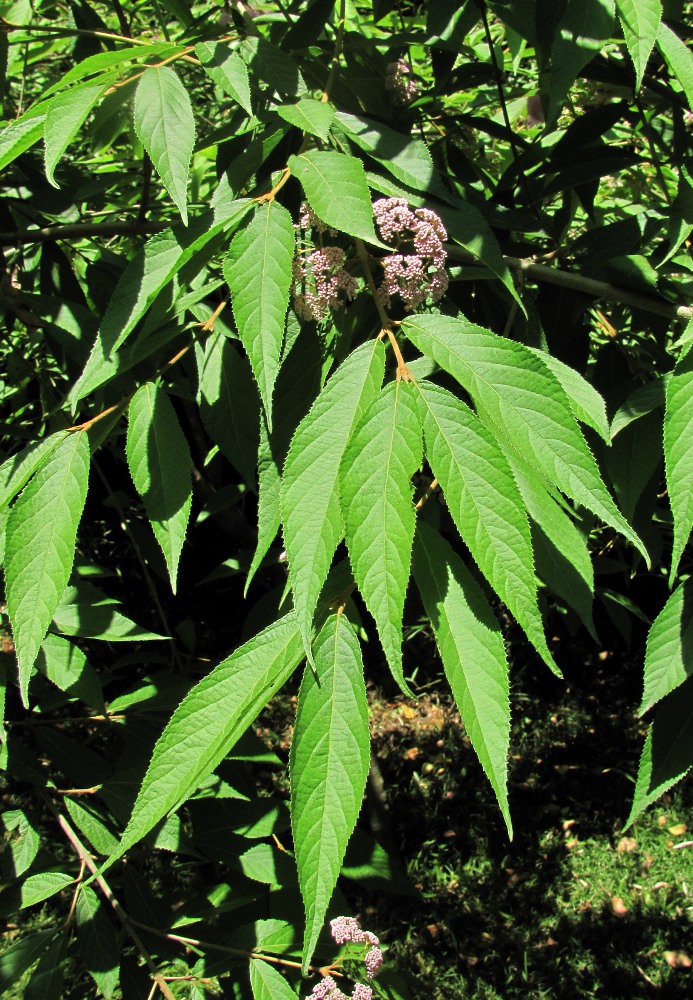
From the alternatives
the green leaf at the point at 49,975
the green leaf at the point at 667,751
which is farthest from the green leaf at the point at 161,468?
the green leaf at the point at 49,975

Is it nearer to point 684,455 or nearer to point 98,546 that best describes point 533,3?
point 684,455

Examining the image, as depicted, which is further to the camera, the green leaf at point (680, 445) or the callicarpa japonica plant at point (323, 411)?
the green leaf at point (680, 445)

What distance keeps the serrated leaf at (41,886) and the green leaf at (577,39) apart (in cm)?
157

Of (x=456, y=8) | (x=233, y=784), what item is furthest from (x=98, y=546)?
(x=456, y=8)

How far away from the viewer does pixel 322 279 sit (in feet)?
3.36

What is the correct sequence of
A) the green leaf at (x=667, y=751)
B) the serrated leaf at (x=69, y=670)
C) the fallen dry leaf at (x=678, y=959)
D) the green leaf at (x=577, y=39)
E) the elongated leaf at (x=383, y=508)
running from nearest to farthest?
the elongated leaf at (x=383, y=508)
the green leaf at (x=577, y=39)
the green leaf at (x=667, y=751)
the serrated leaf at (x=69, y=670)
the fallen dry leaf at (x=678, y=959)

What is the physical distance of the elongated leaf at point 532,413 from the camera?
857 mm

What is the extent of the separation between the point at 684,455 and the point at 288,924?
108 centimetres

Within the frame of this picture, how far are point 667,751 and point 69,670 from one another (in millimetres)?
1045

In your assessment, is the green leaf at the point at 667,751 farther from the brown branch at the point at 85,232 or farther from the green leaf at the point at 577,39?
the brown branch at the point at 85,232

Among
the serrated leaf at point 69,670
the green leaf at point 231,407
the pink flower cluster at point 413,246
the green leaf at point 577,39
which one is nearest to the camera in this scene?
the pink flower cluster at point 413,246

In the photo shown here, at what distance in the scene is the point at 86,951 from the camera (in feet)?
5.17

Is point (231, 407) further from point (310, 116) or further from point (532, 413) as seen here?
point (532, 413)

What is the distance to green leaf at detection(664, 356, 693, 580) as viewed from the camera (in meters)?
1.04
